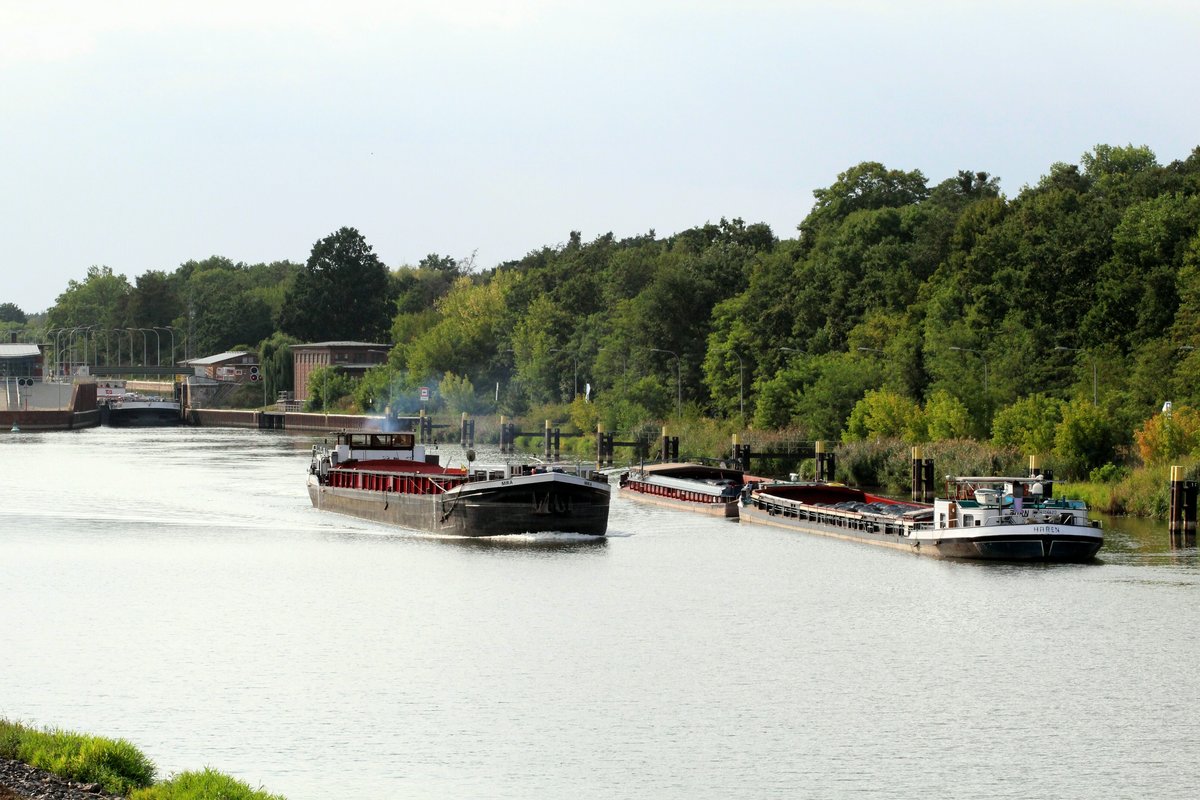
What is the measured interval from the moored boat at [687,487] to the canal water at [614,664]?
1300 cm

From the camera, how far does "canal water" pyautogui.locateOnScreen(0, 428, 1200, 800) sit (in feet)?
101

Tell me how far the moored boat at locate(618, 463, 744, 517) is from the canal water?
13003mm

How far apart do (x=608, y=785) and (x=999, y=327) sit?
76720 millimetres

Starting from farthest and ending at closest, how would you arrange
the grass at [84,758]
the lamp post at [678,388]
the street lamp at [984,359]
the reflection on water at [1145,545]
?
the lamp post at [678,388]
the street lamp at [984,359]
the reflection on water at [1145,545]
the grass at [84,758]

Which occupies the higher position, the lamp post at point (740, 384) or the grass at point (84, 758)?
the lamp post at point (740, 384)

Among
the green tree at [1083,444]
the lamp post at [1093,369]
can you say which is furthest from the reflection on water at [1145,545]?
the lamp post at [1093,369]

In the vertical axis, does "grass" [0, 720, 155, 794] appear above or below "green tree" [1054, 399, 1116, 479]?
below

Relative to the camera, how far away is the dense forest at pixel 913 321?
302ft

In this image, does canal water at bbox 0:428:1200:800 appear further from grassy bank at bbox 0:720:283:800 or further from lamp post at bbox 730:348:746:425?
lamp post at bbox 730:348:746:425

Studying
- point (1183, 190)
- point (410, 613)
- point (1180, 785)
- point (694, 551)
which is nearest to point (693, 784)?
point (1180, 785)

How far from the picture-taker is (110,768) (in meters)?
24.9

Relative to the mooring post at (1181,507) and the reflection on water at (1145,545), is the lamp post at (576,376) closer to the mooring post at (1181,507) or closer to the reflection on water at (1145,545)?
the reflection on water at (1145,545)

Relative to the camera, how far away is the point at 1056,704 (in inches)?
1398

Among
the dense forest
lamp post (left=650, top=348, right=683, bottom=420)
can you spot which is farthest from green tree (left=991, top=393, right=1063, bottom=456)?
lamp post (left=650, top=348, right=683, bottom=420)
